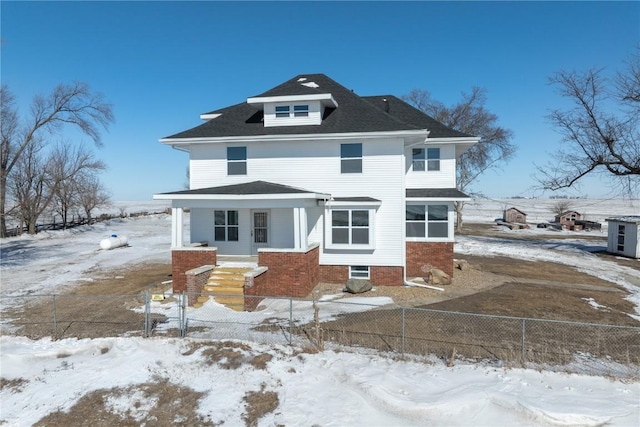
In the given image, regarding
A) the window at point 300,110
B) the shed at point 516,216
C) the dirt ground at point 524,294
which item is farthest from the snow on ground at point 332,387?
the shed at point 516,216

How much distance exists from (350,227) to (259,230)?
402 centimetres

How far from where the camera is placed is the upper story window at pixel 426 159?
1722 cm

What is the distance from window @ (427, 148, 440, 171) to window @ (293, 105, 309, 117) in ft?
20.1

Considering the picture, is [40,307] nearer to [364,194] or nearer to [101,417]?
[101,417]

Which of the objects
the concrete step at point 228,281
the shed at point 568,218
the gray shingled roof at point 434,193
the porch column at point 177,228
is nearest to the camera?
A: the concrete step at point 228,281

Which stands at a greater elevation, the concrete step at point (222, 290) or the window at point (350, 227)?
the window at point (350, 227)

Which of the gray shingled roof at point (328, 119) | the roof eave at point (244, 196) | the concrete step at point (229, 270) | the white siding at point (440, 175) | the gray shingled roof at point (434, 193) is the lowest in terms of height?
the concrete step at point (229, 270)

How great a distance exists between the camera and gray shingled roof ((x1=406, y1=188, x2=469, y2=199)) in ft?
50.4

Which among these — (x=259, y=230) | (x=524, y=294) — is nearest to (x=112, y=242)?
(x=259, y=230)

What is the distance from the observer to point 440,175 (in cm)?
1709

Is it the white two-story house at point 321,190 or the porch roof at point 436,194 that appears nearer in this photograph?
the white two-story house at point 321,190

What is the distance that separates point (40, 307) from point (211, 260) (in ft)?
18.9

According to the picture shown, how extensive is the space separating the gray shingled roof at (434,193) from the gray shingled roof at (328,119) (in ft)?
8.51

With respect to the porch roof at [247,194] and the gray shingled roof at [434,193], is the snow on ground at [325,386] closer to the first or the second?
the porch roof at [247,194]
